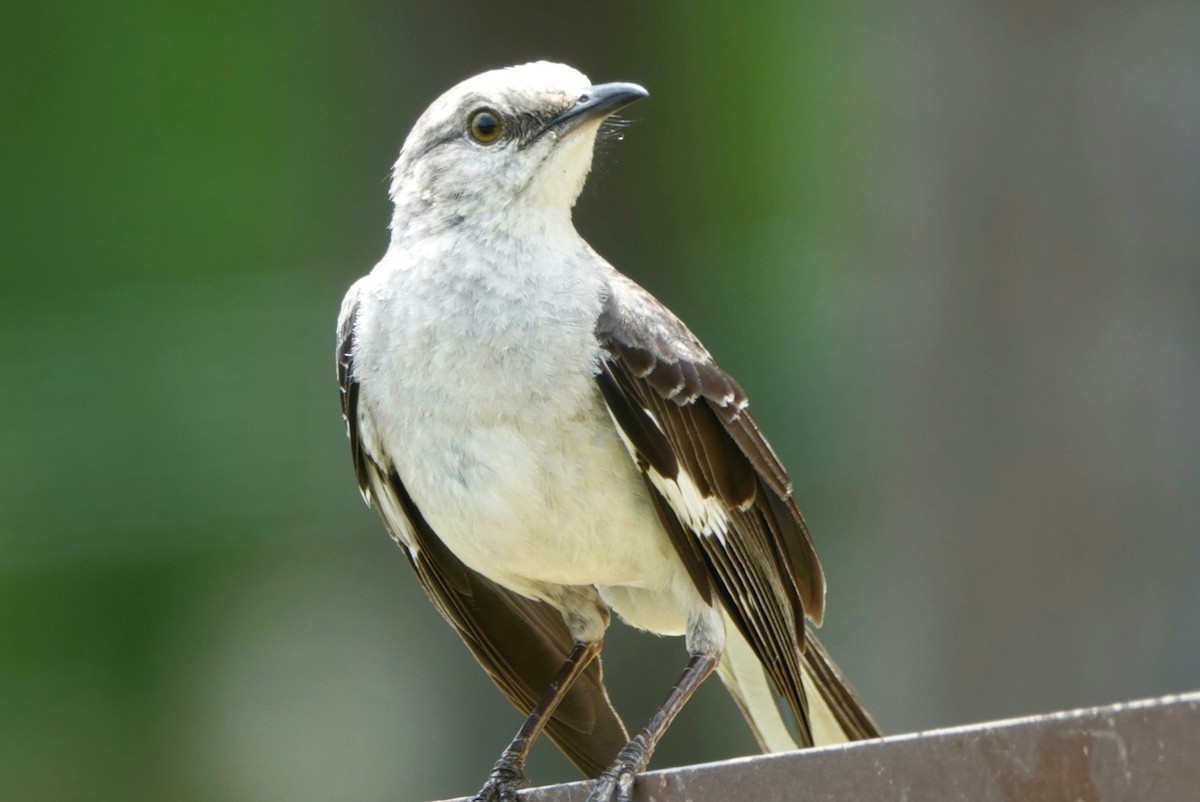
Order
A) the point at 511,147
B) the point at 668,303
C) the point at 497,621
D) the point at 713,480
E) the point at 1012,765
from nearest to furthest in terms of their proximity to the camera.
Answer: the point at 1012,765 < the point at 713,480 < the point at 511,147 < the point at 497,621 < the point at 668,303

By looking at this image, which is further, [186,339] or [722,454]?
[186,339]

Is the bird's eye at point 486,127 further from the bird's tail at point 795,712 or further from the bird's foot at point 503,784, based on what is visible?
the bird's foot at point 503,784

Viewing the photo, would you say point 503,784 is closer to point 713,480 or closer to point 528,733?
point 528,733

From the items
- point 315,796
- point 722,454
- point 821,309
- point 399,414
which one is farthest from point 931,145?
point 315,796

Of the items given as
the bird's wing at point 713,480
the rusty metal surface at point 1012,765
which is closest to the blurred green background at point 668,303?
the bird's wing at point 713,480

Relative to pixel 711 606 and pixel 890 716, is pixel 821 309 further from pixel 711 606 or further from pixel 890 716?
pixel 711 606

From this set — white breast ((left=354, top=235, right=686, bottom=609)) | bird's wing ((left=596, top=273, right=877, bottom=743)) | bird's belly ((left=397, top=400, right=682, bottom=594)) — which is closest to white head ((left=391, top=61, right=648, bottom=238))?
white breast ((left=354, top=235, right=686, bottom=609))

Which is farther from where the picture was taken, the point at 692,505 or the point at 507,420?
the point at 692,505

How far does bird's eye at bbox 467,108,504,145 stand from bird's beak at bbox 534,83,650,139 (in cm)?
10

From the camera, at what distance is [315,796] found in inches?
326

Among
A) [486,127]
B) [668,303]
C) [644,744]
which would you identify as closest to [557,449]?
[644,744]

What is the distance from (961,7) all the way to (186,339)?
3.89 m

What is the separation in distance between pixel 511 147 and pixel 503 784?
1.35 metres

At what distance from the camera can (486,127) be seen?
12.4 feet
